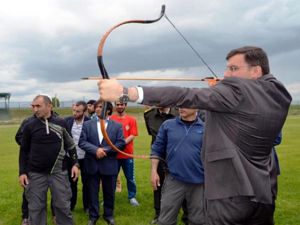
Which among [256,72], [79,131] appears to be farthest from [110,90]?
[79,131]

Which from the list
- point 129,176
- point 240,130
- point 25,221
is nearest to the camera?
point 240,130

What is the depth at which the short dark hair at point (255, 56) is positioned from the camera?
120 inches

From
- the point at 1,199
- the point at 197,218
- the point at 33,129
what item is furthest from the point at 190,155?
the point at 1,199

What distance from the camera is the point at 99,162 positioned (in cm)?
659

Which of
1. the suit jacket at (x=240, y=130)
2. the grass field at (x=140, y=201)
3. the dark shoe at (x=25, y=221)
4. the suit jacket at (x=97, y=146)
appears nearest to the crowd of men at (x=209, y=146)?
the suit jacket at (x=240, y=130)

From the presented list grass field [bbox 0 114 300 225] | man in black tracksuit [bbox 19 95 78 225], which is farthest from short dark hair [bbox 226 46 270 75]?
grass field [bbox 0 114 300 225]

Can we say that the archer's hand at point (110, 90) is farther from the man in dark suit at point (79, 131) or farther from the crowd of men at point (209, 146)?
the man in dark suit at point (79, 131)

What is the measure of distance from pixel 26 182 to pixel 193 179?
2421 millimetres

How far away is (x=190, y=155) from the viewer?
4.98m

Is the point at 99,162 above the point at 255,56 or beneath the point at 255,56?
beneath

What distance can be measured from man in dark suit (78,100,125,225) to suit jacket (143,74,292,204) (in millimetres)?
3586

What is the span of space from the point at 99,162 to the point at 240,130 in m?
3.98

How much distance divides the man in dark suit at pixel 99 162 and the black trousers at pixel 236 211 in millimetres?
3539

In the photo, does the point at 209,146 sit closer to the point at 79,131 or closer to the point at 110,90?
the point at 110,90
